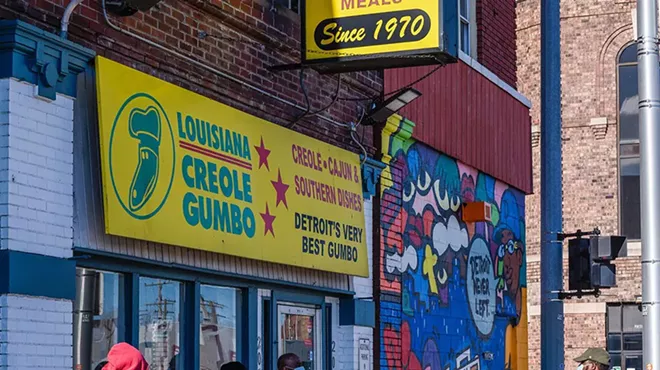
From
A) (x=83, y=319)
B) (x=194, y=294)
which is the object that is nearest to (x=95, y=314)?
(x=83, y=319)

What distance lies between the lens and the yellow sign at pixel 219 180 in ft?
29.8

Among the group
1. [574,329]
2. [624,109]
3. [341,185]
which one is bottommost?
[574,329]

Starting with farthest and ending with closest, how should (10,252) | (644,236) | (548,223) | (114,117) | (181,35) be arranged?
1. (644,236)
2. (548,223)
3. (181,35)
4. (114,117)
5. (10,252)

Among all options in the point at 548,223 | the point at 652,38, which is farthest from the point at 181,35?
the point at 652,38

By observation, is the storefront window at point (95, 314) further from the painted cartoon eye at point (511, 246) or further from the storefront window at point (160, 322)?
the painted cartoon eye at point (511, 246)

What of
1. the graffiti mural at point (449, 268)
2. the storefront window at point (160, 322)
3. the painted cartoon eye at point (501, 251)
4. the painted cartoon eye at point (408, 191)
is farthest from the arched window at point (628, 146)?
the storefront window at point (160, 322)

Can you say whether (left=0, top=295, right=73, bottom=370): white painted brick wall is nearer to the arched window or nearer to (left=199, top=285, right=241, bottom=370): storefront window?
(left=199, top=285, right=241, bottom=370): storefront window

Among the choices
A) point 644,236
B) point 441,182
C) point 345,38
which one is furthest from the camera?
point 441,182

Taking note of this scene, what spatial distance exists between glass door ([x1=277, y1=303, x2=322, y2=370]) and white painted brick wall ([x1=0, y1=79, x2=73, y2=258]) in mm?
3551

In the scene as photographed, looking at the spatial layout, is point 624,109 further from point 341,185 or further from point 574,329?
point 341,185

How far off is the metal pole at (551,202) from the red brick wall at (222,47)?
2.01 meters

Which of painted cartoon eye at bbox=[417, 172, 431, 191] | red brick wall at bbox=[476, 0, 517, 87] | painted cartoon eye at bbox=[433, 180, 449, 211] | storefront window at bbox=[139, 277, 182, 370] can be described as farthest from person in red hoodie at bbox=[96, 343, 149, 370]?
red brick wall at bbox=[476, 0, 517, 87]

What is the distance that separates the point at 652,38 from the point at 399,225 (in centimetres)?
329

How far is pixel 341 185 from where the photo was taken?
12500 millimetres
